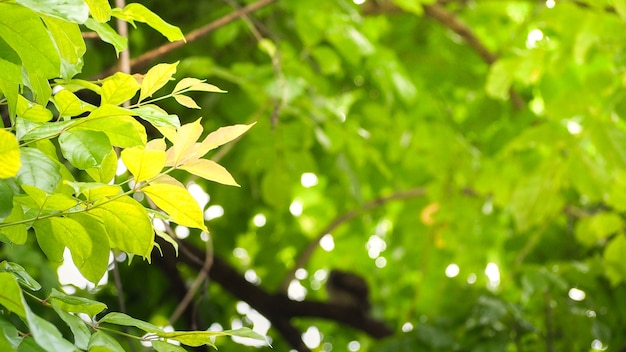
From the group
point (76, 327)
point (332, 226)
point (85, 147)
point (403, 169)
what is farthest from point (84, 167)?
point (403, 169)

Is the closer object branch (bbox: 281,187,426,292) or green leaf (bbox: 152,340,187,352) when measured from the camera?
green leaf (bbox: 152,340,187,352)

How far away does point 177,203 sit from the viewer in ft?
1.97

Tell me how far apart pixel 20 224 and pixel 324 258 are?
2415 millimetres

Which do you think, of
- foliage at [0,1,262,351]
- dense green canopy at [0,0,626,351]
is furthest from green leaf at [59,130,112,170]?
dense green canopy at [0,0,626,351]

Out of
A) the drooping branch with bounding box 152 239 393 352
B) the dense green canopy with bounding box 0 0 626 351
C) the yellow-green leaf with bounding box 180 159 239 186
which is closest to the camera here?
the yellow-green leaf with bounding box 180 159 239 186

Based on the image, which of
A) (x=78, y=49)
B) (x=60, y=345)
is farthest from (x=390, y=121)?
(x=60, y=345)

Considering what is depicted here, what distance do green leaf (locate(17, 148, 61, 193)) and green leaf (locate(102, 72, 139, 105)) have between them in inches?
3.1

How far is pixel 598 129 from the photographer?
1737 mm

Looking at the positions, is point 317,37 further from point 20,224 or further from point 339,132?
point 20,224

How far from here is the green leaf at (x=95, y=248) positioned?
0.63 meters

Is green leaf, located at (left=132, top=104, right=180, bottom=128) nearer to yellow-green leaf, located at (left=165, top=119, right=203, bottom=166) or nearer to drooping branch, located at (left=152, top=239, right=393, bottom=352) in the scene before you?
yellow-green leaf, located at (left=165, top=119, right=203, bottom=166)

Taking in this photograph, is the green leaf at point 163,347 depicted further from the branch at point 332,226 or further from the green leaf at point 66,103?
the branch at point 332,226

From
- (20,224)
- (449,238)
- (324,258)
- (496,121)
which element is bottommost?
(324,258)

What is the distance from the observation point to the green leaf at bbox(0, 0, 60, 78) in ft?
1.88
